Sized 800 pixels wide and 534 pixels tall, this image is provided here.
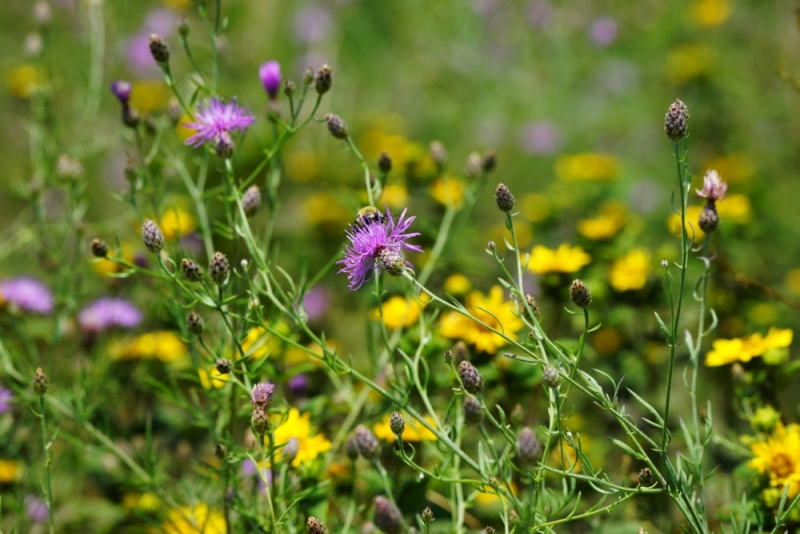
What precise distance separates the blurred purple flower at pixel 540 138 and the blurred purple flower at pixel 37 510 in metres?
2.28

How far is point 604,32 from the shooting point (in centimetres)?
302

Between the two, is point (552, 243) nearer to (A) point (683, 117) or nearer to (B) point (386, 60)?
(A) point (683, 117)

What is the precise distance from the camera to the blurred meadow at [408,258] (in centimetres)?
97

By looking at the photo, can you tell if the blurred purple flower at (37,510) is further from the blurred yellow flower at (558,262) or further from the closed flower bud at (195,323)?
the blurred yellow flower at (558,262)

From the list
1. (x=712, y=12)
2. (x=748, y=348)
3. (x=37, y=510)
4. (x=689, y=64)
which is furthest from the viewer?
(x=712, y=12)

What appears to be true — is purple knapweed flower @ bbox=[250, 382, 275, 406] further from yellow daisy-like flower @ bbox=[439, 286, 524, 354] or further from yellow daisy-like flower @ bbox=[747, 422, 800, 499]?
yellow daisy-like flower @ bbox=[747, 422, 800, 499]

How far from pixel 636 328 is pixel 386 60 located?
2.35 meters

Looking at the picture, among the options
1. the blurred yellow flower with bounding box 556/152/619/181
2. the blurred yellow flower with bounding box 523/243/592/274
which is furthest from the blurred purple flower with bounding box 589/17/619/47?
the blurred yellow flower with bounding box 523/243/592/274

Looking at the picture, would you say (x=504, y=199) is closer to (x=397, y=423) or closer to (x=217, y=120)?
(x=397, y=423)

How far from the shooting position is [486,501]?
1146mm

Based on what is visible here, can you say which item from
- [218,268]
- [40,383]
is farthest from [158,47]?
[40,383]

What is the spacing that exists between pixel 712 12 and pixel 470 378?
8.30ft

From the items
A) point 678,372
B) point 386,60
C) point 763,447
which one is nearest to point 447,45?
point 386,60

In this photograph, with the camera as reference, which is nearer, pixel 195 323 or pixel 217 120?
pixel 195 323
